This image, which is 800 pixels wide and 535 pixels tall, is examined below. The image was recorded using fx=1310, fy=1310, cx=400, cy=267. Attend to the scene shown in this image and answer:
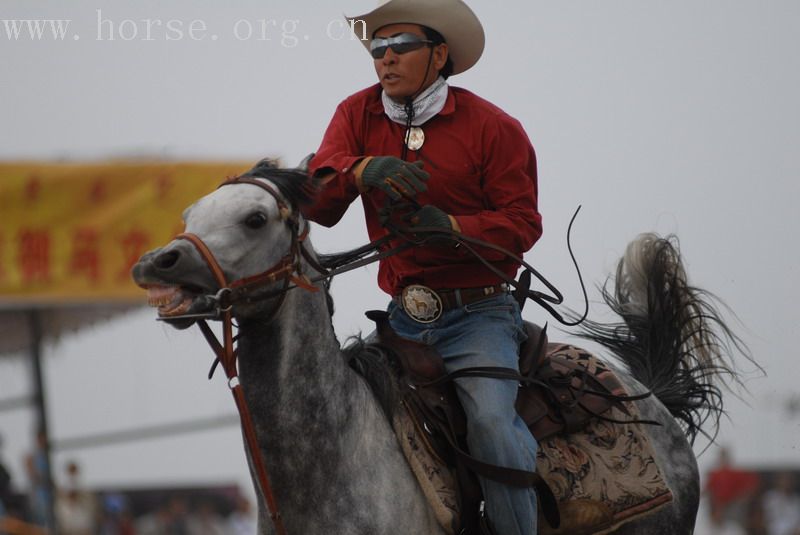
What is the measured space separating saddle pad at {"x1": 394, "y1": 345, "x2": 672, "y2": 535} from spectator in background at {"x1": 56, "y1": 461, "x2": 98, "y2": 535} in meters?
5.88

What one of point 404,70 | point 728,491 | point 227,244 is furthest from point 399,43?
point 728,491

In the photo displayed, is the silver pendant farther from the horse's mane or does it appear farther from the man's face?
the horse's mane

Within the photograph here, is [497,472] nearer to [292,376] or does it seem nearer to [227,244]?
[292,376]

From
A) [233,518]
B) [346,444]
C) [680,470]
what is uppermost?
[346,444]

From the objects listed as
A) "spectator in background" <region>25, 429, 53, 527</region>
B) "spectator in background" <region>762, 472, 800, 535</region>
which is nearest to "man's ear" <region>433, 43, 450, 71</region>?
"spectator in background" <region>25, 429, 53, 527</region>

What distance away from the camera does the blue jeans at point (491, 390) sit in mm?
4922

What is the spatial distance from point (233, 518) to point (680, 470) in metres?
6.24

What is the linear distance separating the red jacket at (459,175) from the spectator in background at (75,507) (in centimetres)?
600

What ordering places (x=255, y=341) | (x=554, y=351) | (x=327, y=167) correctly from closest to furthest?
(x=255, y=341)
(x=327, y=167)
(x=554, y=351)

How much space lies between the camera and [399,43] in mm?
5293

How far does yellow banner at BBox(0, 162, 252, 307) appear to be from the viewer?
8992 mm

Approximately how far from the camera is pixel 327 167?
4.97m

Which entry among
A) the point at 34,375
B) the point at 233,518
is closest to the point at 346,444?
the point at 34,375

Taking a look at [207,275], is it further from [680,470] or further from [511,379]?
[680,470]
